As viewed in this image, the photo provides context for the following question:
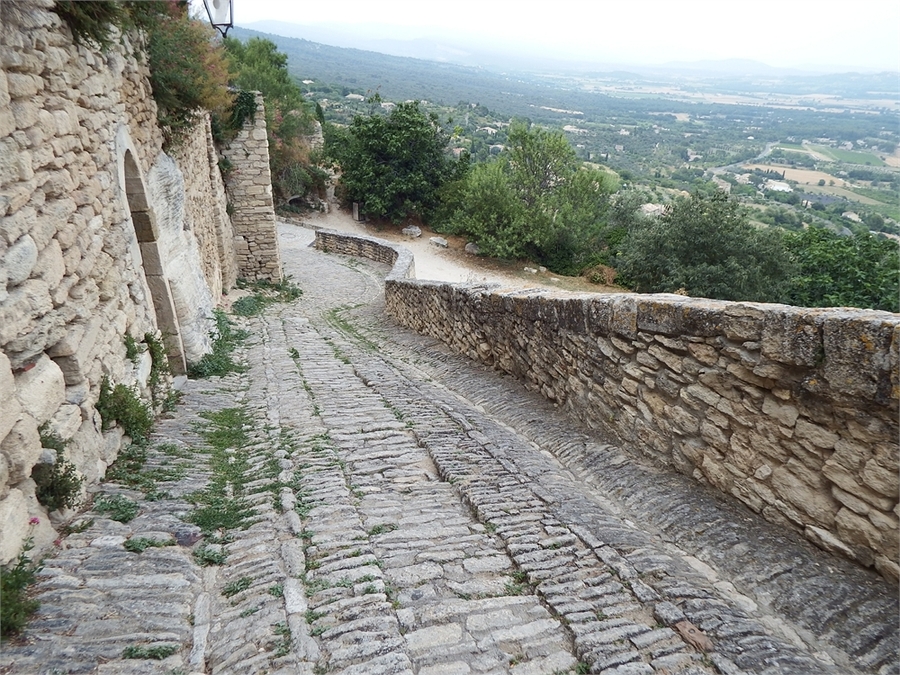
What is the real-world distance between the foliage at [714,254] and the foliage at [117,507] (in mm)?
20133

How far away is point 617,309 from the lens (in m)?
4.98

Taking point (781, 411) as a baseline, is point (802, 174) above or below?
below

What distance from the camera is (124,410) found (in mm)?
4457

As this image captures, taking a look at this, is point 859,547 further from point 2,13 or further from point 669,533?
point 2,13

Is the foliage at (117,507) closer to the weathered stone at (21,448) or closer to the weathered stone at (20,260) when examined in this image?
the weathered stone at (21,448)

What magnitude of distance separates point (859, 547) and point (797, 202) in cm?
6691

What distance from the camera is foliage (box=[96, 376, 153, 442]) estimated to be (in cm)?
423

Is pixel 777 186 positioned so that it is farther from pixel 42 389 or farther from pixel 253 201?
pixel 42 389

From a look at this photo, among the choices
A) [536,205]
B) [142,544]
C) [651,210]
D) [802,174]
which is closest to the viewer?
[142,544]

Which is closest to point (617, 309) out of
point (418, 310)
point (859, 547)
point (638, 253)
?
point (859, 547)

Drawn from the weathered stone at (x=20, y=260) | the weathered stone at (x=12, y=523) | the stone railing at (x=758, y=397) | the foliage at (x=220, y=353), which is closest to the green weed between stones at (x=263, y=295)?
the foliage at (x=220, y=353)

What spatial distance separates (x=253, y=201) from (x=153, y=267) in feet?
31.0

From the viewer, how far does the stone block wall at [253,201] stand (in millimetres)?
14906

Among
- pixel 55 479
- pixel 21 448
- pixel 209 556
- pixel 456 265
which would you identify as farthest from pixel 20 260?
pixel 456 265
